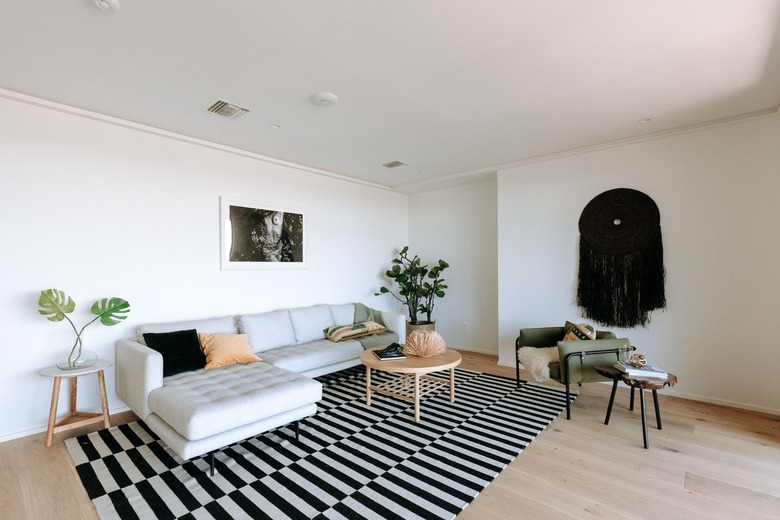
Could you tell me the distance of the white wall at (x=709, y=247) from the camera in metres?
3.19

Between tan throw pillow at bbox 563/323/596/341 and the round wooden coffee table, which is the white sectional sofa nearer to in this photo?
the round wooden coffee table

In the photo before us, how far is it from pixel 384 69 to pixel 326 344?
2891mm

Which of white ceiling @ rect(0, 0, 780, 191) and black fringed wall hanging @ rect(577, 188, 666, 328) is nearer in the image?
white ceiling @ rect(0, 0, 780, 191)

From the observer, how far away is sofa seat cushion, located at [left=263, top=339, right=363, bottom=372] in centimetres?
350

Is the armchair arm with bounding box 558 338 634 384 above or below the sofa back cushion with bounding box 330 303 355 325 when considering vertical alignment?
below

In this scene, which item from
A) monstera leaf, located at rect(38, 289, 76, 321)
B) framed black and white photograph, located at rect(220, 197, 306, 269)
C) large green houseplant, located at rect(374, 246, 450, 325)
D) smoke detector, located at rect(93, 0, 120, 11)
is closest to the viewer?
smoke detector, located at rect(93, 0, 120, 11)

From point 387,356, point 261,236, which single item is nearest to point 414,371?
point 387,356

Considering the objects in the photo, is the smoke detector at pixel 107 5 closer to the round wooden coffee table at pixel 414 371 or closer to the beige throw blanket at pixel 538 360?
the round wooden coffee table at pixel 414 371

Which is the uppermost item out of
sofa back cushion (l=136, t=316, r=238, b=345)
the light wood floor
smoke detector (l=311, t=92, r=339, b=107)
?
smoke detector (l=311, t=92, r=339, b=107)

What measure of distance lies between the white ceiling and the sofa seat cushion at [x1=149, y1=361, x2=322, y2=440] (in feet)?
7.23

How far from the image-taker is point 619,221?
152 inches

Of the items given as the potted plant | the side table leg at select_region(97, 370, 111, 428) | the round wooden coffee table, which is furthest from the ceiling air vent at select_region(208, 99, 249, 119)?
the round wooden coffee table

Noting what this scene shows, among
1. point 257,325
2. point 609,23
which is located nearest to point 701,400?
point 609,23

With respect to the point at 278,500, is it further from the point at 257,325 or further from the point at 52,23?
the point at 52,23
